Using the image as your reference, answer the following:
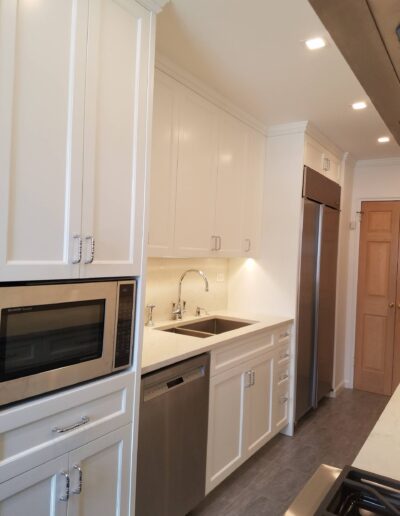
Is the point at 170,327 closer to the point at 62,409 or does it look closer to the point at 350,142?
the point at 62,409

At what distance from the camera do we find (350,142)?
12.4ft

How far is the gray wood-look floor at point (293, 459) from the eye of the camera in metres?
2.36

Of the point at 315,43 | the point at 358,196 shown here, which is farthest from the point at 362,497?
the point at 358,196

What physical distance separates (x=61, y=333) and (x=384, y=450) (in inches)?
41.3

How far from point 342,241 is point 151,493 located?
3.24 metres

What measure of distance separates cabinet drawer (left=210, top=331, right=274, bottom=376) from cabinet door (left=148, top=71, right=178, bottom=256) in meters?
0.68

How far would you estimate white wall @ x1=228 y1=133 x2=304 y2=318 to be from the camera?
3271 millimetres

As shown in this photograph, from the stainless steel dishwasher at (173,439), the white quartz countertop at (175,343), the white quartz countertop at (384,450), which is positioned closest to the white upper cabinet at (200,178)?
the white quartz countertop at (175,343)

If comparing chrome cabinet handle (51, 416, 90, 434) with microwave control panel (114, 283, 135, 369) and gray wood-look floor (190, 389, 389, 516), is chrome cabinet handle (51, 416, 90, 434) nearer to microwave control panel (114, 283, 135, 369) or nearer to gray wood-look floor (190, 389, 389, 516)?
microwave control panel (114, 283, 135, 369)

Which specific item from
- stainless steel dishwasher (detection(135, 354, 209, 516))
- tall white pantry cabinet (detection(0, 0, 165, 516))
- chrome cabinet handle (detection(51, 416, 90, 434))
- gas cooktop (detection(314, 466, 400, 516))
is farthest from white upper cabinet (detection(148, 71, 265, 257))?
gas cooktop (detection(314, 466, 400, 516))

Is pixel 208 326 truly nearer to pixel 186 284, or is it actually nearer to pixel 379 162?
pixel 186 284

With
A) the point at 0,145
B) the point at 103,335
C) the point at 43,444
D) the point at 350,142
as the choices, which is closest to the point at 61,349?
the point at 103,335

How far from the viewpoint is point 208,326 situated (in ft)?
10.5

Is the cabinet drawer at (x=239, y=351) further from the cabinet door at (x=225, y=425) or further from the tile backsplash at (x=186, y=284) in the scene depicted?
the tile backsplash at (x=186, y=284)
